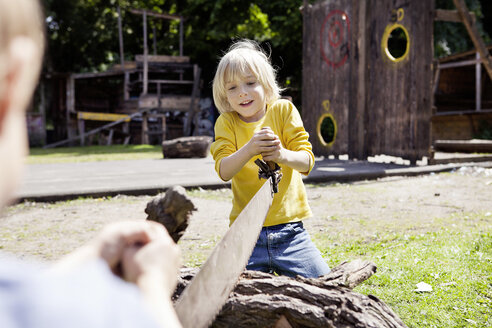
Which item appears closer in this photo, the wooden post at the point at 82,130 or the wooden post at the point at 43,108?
the wooden post at the point at 82,130

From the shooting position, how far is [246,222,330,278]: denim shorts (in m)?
2.53

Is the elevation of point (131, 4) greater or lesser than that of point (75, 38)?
greater

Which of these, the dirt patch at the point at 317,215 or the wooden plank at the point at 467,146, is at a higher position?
the wooden plank at the point at 467,146

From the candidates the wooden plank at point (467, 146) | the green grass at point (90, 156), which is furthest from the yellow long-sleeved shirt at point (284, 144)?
the wooden plank at point (467, 146)

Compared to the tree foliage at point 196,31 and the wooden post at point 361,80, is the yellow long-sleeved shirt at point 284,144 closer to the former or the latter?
the wooden post at point 361,80

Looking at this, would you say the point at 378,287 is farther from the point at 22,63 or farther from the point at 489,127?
the point at 489,127

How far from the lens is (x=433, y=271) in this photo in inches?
113

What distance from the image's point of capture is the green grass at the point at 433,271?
2301mm

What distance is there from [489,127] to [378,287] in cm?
1715

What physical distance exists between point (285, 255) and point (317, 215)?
224 cm

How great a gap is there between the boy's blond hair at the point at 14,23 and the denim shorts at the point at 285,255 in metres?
2.11

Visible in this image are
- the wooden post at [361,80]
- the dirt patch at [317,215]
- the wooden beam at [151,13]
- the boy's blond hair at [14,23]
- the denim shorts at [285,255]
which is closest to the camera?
the boy's blond hair at [14,23]

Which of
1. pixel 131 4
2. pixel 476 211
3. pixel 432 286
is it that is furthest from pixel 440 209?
pixel 131 4

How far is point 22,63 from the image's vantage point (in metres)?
0.58
